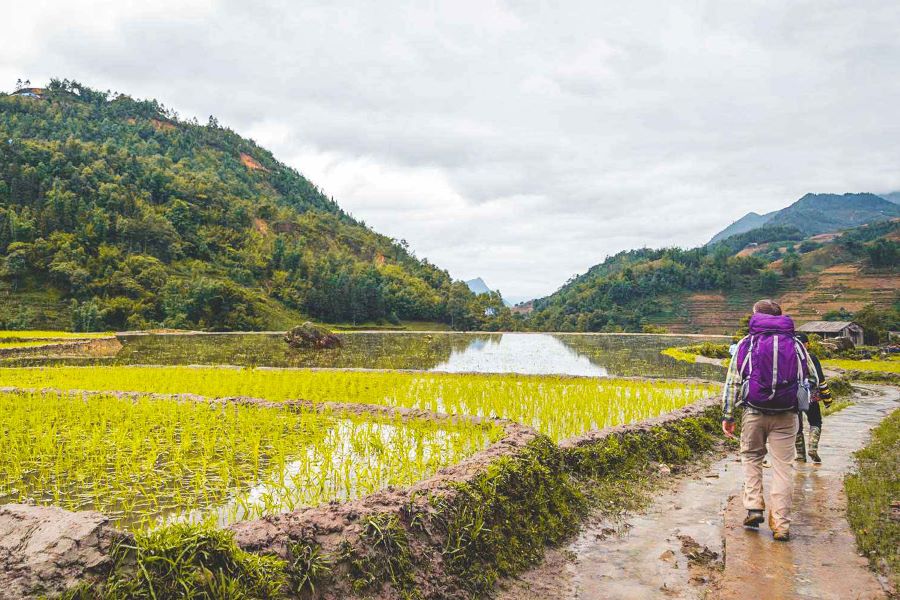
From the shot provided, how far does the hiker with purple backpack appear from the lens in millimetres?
5094

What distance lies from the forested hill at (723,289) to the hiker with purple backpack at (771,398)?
73.5 meters

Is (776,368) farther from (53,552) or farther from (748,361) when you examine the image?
(53,552)

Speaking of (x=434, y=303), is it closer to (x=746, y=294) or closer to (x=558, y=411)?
(x=746, y=294)

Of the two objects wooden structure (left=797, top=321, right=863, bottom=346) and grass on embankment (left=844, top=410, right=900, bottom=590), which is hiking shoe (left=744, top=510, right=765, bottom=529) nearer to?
grass on embankment (left=844, top=410, right=900, bottom=590)

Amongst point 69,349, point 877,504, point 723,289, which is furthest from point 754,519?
point 723,289

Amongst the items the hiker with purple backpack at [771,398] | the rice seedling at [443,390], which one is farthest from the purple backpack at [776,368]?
the rice seedling at [443,390]

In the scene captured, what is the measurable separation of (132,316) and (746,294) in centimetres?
9708

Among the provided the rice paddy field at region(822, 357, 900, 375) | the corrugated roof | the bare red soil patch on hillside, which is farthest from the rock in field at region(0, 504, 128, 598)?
the bare red soil patch on hillside

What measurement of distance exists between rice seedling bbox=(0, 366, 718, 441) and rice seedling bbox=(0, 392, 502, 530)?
2.21m

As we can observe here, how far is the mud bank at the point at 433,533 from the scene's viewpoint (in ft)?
11.7

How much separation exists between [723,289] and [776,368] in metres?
111

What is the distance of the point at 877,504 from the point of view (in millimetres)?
5613

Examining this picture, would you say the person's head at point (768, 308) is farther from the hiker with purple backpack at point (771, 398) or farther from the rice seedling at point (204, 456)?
the rice seedling at point (204, 456)

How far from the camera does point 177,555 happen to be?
313 centimetres
